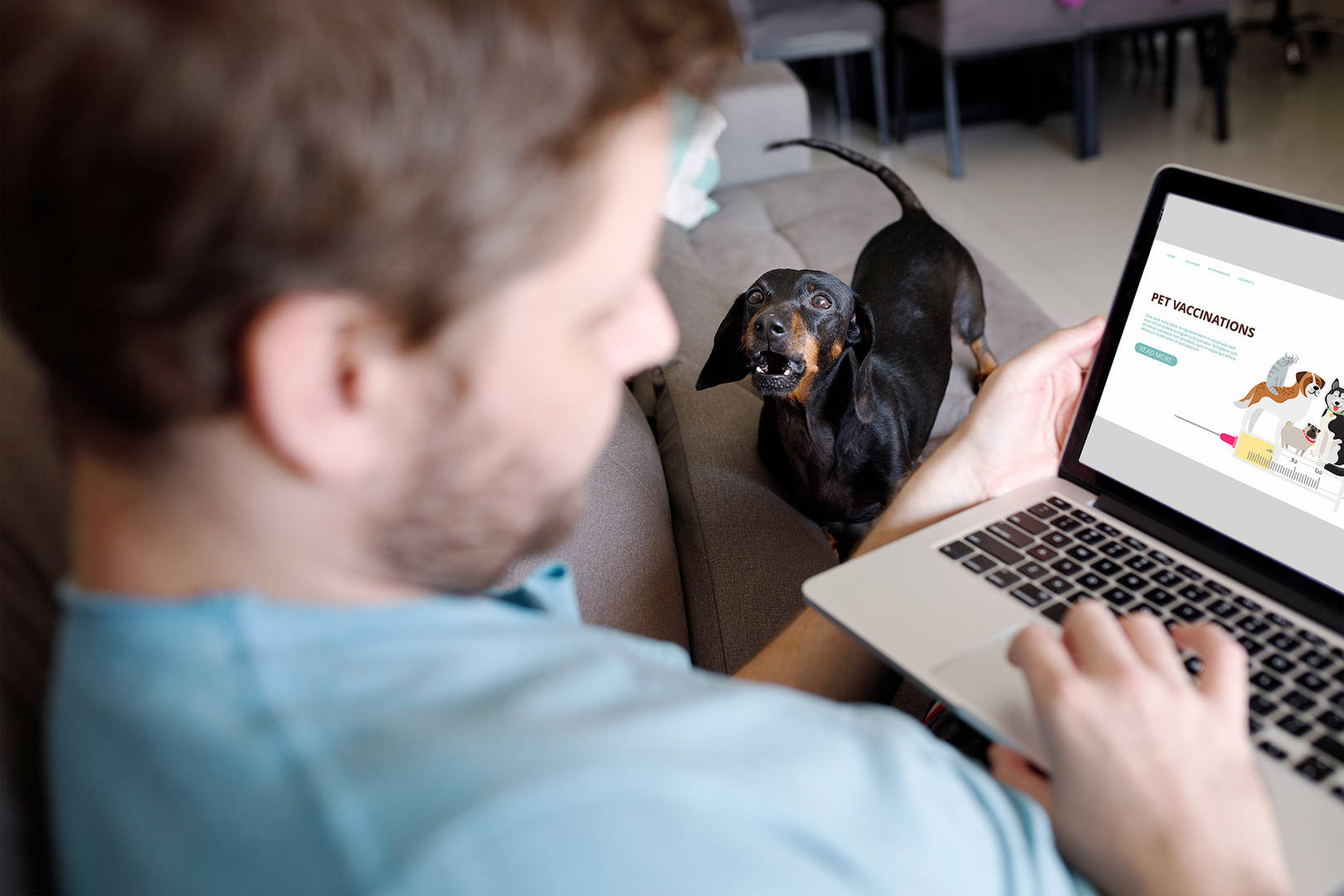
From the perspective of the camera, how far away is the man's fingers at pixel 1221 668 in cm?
57

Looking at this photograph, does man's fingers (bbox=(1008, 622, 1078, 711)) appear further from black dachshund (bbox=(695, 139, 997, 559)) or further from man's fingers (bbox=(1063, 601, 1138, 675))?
black dachshund (bbox=(695, 139, 997, 559))

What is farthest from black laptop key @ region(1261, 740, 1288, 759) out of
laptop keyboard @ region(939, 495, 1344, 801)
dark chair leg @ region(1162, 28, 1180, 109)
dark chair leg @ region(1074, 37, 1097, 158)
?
dark chair leg @ region(1162, 28, 1180, 109)

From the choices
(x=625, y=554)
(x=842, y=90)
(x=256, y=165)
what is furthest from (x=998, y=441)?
(x=842, y=90)

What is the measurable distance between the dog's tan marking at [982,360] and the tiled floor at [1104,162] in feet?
4.51

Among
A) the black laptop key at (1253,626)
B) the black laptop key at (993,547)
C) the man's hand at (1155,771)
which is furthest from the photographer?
the black laptop key at (993,547)

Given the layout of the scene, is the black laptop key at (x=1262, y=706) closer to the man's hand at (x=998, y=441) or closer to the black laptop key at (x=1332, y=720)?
the black laptop key at (x=1332, y=720)

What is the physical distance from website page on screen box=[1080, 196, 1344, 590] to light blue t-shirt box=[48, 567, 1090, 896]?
1.67 feet

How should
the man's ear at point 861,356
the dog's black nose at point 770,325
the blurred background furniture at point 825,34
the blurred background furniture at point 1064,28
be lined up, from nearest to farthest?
the dog's black nose at point 770,325 < the man's ear at point 861,356 < the blurred background furniture at point 1064,28 < the blurred background furniture at point 825,34

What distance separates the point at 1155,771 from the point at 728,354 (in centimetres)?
77

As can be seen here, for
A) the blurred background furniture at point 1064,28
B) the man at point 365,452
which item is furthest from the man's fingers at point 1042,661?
the blurred background furniture at point 1064,28

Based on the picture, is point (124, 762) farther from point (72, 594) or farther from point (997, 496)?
point (997, 496)

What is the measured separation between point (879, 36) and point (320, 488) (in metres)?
4.51

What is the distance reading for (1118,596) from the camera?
82 centimetres

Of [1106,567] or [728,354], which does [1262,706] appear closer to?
[1106,567]
